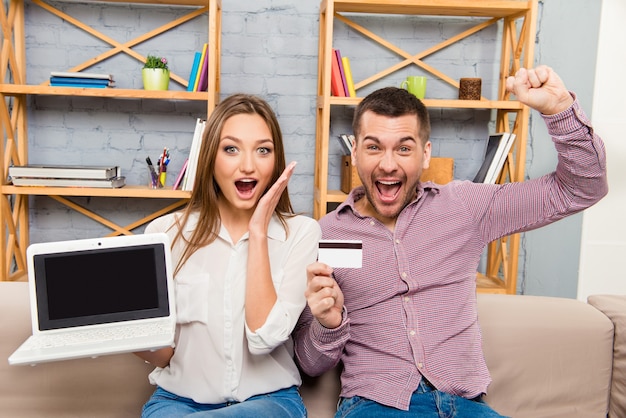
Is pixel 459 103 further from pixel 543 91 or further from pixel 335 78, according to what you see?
pixel 543 91

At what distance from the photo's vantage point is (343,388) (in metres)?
1.53

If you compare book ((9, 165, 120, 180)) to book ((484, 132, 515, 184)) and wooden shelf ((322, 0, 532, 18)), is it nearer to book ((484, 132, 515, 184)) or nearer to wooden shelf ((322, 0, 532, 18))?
wooden shelf ((322, 0, 532, 18))

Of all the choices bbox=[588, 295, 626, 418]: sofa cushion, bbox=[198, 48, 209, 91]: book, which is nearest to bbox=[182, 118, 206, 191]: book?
bbox=[198, 48, 209, 91]: book

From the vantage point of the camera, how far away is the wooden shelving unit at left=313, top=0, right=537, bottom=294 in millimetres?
2572

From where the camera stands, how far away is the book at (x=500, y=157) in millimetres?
2688

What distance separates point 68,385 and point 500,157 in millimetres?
1983

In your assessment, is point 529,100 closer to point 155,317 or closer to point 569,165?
point 569,165

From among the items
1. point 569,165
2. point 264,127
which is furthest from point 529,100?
point 264,127

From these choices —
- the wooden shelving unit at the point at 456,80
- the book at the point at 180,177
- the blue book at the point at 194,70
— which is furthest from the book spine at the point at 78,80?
the wooden shelving unit at the point at 456,80

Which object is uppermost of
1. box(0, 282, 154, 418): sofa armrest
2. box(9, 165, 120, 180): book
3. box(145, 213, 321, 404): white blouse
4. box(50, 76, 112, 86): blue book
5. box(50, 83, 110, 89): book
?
box(50, 76, 112, 86): blue book

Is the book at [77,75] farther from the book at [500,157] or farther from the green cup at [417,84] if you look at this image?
the book at [500,157]

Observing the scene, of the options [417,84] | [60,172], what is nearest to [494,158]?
[417,84]

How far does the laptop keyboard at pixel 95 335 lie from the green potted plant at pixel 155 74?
5.03ft

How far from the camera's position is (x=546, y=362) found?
5.34 feet
